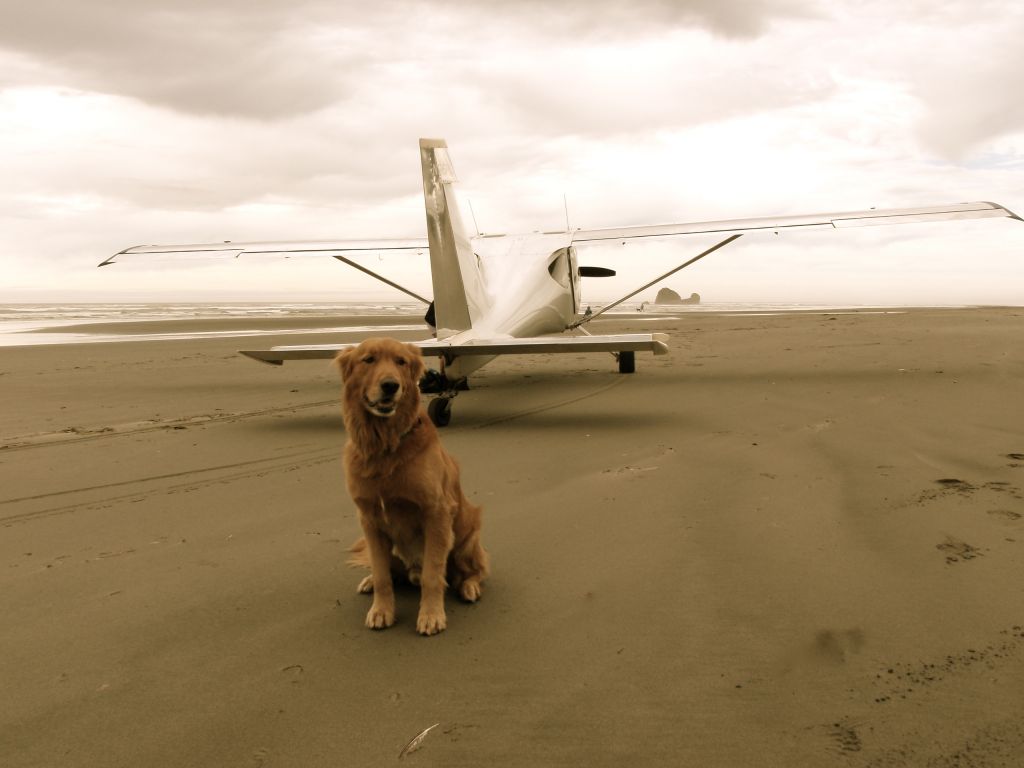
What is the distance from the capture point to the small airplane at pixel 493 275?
789 cm

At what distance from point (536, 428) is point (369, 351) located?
456cm

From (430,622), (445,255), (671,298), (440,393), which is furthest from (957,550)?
→ (671,298)

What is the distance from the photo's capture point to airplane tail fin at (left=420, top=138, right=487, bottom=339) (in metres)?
9.34

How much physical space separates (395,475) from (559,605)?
0.96 m

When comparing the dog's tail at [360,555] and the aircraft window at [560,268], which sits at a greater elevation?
the aircraft window at [560,268]

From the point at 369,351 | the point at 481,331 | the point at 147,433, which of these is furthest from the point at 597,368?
the point at 369,351

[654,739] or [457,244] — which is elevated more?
[457,244]

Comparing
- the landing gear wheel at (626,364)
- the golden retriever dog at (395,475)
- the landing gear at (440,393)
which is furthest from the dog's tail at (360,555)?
the landing gear wheel at (626,364)

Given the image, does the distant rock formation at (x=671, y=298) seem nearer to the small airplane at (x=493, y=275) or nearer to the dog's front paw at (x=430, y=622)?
the small airplane at (x=493, y=275)

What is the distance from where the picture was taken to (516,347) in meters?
7.81

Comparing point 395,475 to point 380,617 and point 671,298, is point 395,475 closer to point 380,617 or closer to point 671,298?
point 380,617

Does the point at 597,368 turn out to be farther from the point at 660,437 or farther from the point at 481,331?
the point at 660,437

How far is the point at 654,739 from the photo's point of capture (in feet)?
7.25

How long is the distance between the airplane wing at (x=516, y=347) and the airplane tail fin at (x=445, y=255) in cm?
124
